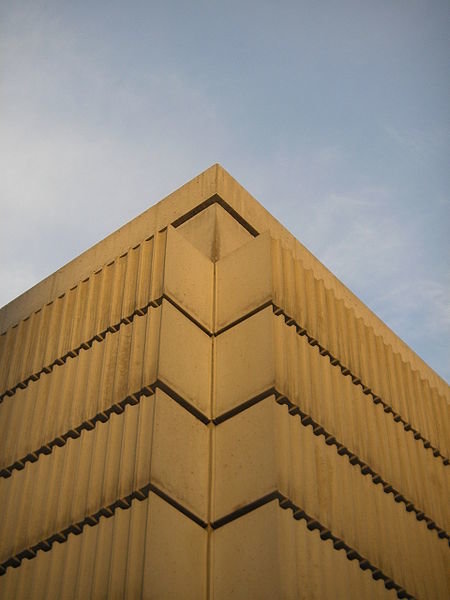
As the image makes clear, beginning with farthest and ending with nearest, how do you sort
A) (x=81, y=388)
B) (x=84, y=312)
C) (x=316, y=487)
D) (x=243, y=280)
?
(x=84, y=312) → (x=243, y=280) → (x=81, y=388) → (x=316, y=487)

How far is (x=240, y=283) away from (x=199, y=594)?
4.74 meters

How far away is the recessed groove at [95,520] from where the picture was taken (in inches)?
517

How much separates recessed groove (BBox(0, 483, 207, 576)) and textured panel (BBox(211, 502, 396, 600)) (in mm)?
560

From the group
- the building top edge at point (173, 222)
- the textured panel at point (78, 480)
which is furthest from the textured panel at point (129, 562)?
the building top edge at point (173, 222)

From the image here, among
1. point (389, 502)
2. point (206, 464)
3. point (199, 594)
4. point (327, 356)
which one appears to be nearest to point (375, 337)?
point (327, 356)

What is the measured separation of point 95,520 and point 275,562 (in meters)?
2.17

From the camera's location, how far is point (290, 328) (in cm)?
1569

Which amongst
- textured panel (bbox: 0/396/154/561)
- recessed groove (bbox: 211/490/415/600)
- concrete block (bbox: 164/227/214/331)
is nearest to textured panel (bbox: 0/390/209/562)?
textured panel (bbox: 0/396/154/561)

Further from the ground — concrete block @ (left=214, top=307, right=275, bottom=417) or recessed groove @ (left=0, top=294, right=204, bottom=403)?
recessed groove @ (left=0, top=294, right=204, bottom=403)

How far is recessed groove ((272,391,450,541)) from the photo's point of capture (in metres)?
14.6

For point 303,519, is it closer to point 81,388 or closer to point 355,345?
point 81,388

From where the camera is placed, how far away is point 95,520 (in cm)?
1348

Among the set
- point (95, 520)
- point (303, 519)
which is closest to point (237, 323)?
point (303, 519)

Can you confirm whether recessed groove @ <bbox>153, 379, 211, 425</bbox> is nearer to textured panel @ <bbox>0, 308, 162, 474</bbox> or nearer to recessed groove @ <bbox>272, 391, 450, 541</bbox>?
textured panel @ <bbox>0, 308, 162, 474</bbox>
